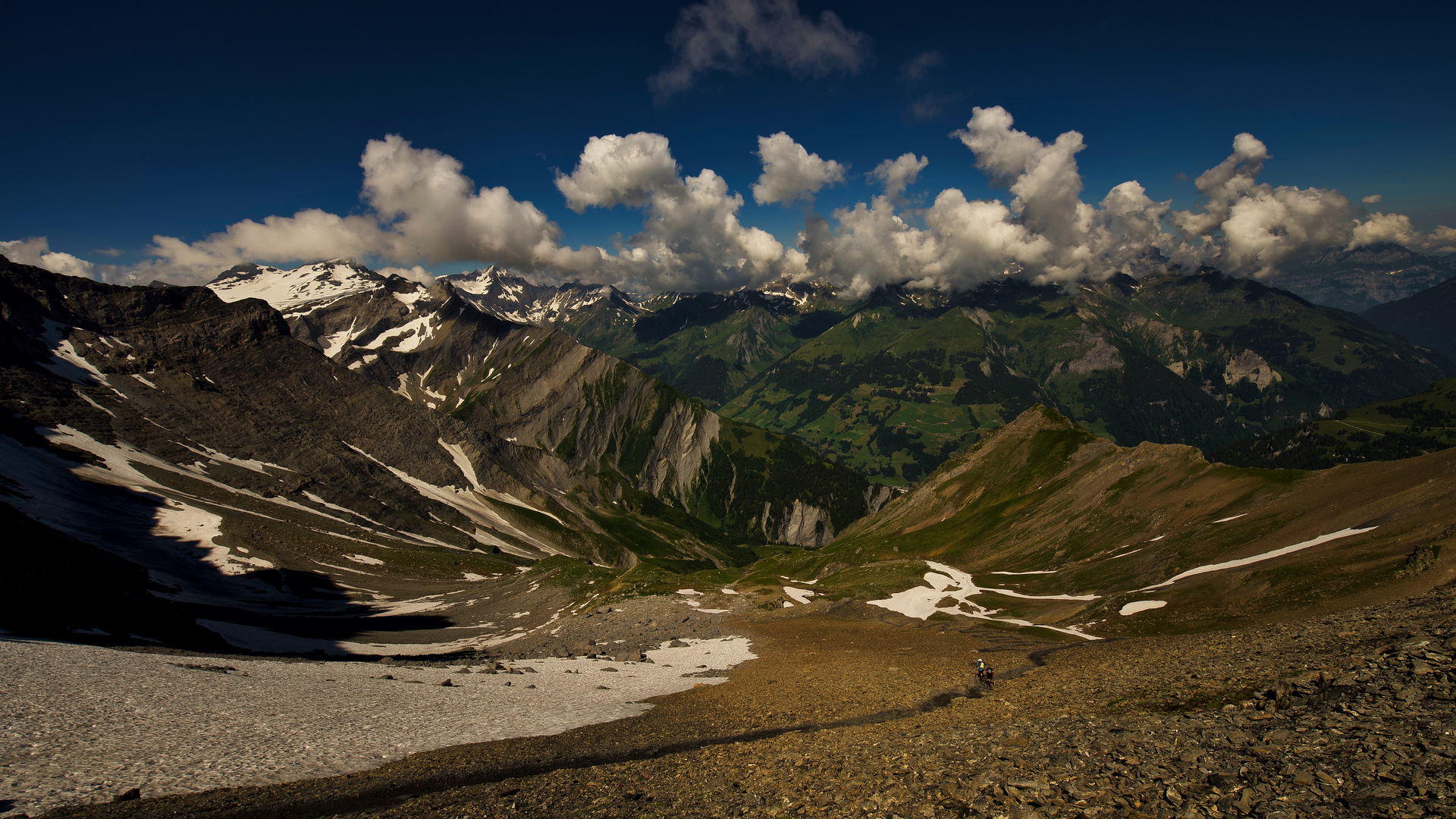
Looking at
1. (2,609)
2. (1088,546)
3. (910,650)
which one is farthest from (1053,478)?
(2,609)

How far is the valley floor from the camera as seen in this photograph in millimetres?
14008

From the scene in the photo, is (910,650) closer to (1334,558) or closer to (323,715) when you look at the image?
(1334,558)

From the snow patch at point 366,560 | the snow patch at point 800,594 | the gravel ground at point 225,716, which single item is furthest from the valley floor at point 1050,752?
the snow patch at point 366,560

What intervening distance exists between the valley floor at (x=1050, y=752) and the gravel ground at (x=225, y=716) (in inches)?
92.4

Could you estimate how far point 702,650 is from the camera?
61562 millimetres

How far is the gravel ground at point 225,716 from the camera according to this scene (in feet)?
68.3

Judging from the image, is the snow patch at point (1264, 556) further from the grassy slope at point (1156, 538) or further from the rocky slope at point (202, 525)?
the rocky slope at point (202, 525)

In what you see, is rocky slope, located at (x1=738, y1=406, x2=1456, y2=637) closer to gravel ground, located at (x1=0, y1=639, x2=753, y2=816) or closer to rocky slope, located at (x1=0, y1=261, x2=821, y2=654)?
gravel ground, located at (x1=0, y1=639, x2=753, y2=816)

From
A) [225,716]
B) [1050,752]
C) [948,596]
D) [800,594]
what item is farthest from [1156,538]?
[225,716]

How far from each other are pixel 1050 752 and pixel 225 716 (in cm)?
3451

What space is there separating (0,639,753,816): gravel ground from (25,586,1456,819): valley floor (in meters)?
2.35

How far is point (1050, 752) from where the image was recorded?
1802cm

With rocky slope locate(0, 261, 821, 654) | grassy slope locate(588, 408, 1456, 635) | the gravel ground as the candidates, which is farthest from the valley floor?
rocky slope locate(0, 261, 821, 654)

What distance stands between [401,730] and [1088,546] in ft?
317
